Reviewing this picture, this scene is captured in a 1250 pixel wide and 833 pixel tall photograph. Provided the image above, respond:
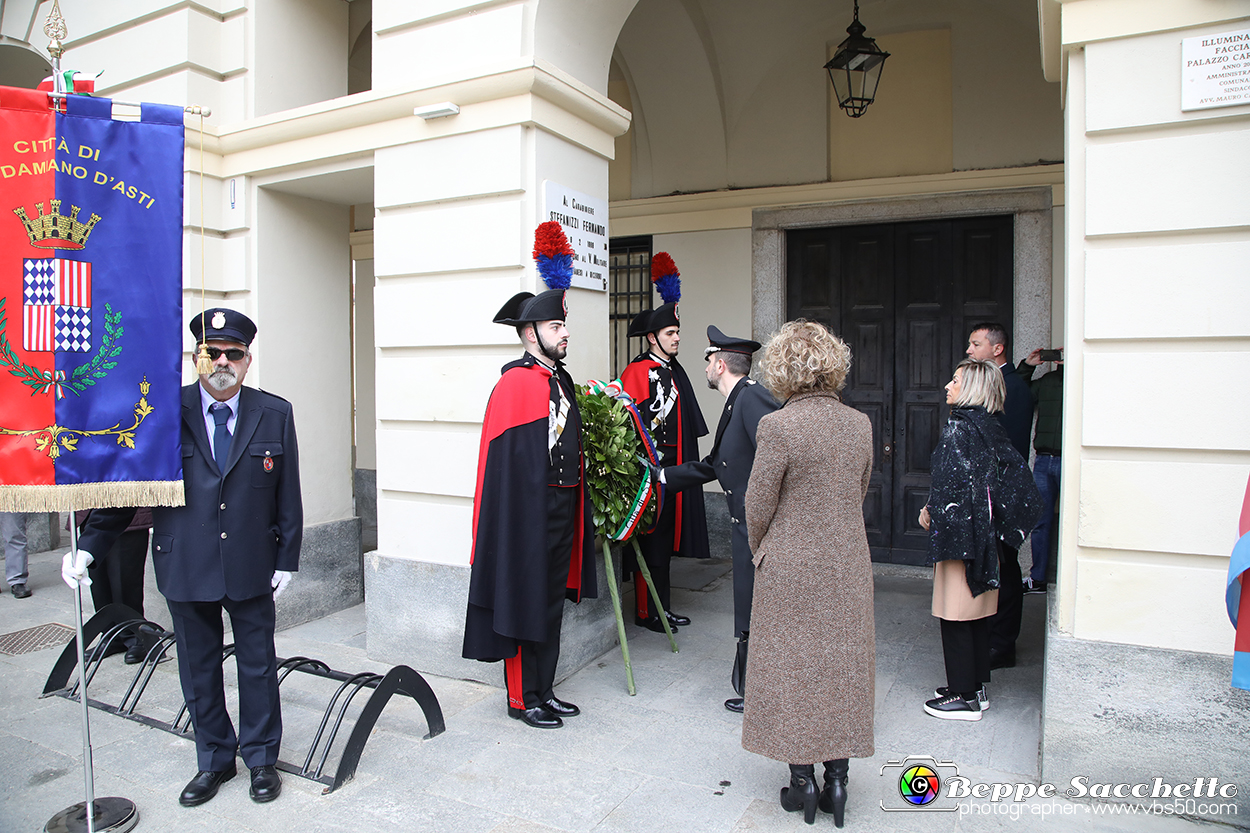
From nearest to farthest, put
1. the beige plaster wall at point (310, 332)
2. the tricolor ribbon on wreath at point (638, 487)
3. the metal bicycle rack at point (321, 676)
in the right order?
the metal bicycle rack at point (321, 676), the tricolor ribbon on wreath at point (638, 487), the beige plaster wall at point (310, 332)

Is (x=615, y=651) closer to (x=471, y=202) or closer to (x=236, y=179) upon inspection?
(x=471, y=202)

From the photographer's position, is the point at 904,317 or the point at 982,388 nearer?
the point at 982,388

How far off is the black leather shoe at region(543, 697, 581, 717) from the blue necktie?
199 cm

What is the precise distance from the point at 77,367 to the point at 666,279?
12.8 ft

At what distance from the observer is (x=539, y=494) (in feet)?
13.3

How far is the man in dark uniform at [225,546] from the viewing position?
3379 millimetres

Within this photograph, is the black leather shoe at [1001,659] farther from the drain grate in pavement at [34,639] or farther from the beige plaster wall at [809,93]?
the drain grate in pavement at [34,639]

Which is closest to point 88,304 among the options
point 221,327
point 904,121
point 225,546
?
point 221,327

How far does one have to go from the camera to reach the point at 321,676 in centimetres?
431

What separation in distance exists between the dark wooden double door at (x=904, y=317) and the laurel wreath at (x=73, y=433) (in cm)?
572

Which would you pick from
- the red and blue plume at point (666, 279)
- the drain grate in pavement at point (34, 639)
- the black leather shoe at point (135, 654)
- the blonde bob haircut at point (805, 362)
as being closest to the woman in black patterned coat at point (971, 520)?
the blonde bob haircut at point (805, 362)

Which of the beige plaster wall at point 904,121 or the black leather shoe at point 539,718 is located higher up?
the beige plaster wall at point 904,121

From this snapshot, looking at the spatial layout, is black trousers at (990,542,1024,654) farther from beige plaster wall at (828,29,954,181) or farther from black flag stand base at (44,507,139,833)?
black flag stand base at (44,507,139,833)

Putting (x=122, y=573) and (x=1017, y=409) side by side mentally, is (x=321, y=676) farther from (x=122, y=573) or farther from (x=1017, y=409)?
(x=1017, y=409)
